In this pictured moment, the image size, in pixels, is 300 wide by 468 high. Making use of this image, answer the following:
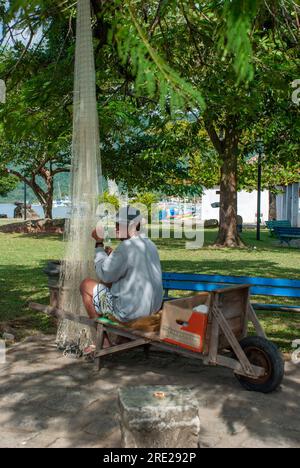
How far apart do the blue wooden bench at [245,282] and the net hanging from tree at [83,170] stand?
1.35 meters

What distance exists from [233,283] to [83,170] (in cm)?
248

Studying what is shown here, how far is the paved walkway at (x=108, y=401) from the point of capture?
413 cm

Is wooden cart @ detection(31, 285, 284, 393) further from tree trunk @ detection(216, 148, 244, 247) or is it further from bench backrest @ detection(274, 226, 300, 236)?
bench backrest @ detection(274, 226, 300, 236)

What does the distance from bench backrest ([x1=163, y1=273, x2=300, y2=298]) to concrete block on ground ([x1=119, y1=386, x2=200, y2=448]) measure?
2.96 metres

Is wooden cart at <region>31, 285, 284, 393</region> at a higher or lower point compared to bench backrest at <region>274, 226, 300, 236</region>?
lower

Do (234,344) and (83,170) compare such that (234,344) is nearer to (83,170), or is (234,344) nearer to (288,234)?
(83,170)

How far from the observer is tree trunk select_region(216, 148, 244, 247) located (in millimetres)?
21422

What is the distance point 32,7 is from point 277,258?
14.3 m

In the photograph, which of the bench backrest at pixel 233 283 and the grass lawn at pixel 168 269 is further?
the grass lawn at pixel 168 269

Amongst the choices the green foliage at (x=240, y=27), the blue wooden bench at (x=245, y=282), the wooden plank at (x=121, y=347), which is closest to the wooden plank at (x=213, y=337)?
the wooden plank at (x=121, y=347)

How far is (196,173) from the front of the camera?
4175 cm

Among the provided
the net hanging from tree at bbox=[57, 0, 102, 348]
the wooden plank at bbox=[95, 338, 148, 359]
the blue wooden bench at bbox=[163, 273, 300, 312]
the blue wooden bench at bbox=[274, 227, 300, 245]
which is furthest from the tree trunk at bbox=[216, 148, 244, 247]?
the wooden plank at bbox=[95, 338, 148, 359]

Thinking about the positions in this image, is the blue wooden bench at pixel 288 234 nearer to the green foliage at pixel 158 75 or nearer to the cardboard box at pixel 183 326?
the cardboard box at pixel 183 326

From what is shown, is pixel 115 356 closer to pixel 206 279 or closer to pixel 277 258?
pixel 206 279
